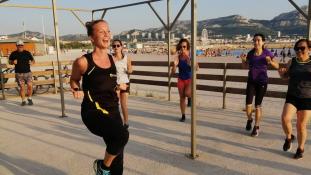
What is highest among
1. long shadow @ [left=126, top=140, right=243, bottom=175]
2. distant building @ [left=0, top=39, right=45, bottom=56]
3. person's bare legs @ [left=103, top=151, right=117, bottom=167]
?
distant building @ [left=0, top=39, right=45, bottom=56]

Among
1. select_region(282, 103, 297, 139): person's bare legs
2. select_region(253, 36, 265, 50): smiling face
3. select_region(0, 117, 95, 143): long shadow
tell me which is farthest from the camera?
select_region(0, 117, 95, 143): long shadow

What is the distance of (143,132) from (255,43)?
8.48 ft

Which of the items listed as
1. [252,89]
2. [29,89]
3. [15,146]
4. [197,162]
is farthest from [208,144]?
[29,89]

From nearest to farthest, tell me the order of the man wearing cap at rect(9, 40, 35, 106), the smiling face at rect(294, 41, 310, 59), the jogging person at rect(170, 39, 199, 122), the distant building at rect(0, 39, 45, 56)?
the smiling face at rect(294, 41, 310, 59) → the jogging person at rect(170, 39, 199, 122) → the man wearing cap at rect(9, 40, 35, 106) → the distant building at rect(0, 39, 45, 56)

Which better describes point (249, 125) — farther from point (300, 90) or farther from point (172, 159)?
point (172, 159)

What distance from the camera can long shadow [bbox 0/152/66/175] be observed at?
448 centimetres

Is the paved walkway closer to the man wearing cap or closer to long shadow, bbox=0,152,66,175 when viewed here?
long shadow, bbox=0,152,66,175

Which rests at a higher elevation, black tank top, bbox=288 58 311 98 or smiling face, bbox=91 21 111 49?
smiling face, bbox=91 21 111 49

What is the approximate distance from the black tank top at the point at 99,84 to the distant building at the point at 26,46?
6538cm

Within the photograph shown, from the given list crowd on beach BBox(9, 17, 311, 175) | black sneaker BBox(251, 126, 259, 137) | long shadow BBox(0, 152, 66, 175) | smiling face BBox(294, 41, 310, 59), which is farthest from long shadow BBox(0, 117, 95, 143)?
smiling face BBox(294, 41, 310, 59)

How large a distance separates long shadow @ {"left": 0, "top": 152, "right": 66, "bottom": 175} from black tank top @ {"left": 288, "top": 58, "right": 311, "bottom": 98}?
334cm

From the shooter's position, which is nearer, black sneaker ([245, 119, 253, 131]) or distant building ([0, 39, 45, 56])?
black sneaker ([245, 119, 253, 131])

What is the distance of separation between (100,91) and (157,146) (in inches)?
90.7

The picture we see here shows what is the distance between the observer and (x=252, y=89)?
589 centimetres
